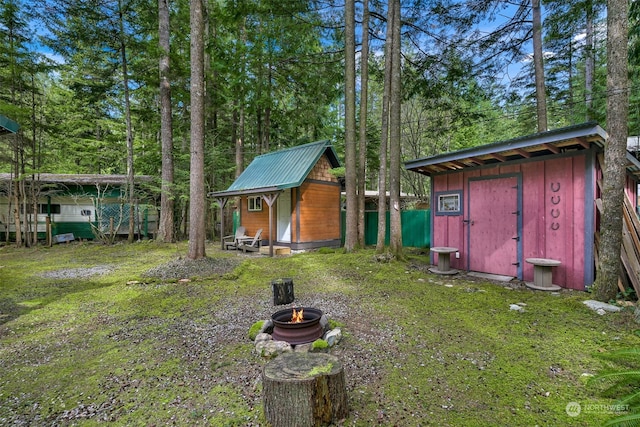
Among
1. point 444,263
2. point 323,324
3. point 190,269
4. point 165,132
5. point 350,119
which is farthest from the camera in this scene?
point 165,132

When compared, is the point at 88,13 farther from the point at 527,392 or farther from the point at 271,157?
the point at 527,392

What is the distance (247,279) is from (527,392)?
566cm

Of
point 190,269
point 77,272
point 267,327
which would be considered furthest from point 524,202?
point 77,272

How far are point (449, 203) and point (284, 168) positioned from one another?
684 cm

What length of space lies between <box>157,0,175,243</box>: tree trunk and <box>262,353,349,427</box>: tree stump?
39.2 ft

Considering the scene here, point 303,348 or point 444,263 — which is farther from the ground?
point 444,263

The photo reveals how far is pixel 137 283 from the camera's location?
249 inches

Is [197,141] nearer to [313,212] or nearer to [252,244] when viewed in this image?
[252,244]

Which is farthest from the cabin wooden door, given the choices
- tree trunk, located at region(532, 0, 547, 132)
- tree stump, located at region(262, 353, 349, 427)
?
tree stump, located at region(262, 353, 349, 427)

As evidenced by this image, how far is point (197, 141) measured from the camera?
8453 mm

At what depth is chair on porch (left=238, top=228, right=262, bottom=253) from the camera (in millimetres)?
11762

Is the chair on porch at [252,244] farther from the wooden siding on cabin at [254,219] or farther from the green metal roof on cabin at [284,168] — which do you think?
the green metal roof on cabin at [284,168]

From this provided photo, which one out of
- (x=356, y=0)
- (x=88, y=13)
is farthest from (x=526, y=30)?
(x=88, y=13)

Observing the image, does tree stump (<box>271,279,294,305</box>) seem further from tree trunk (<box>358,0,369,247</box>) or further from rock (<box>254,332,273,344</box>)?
tree trunk (<box>358,0,369,247</box>)
